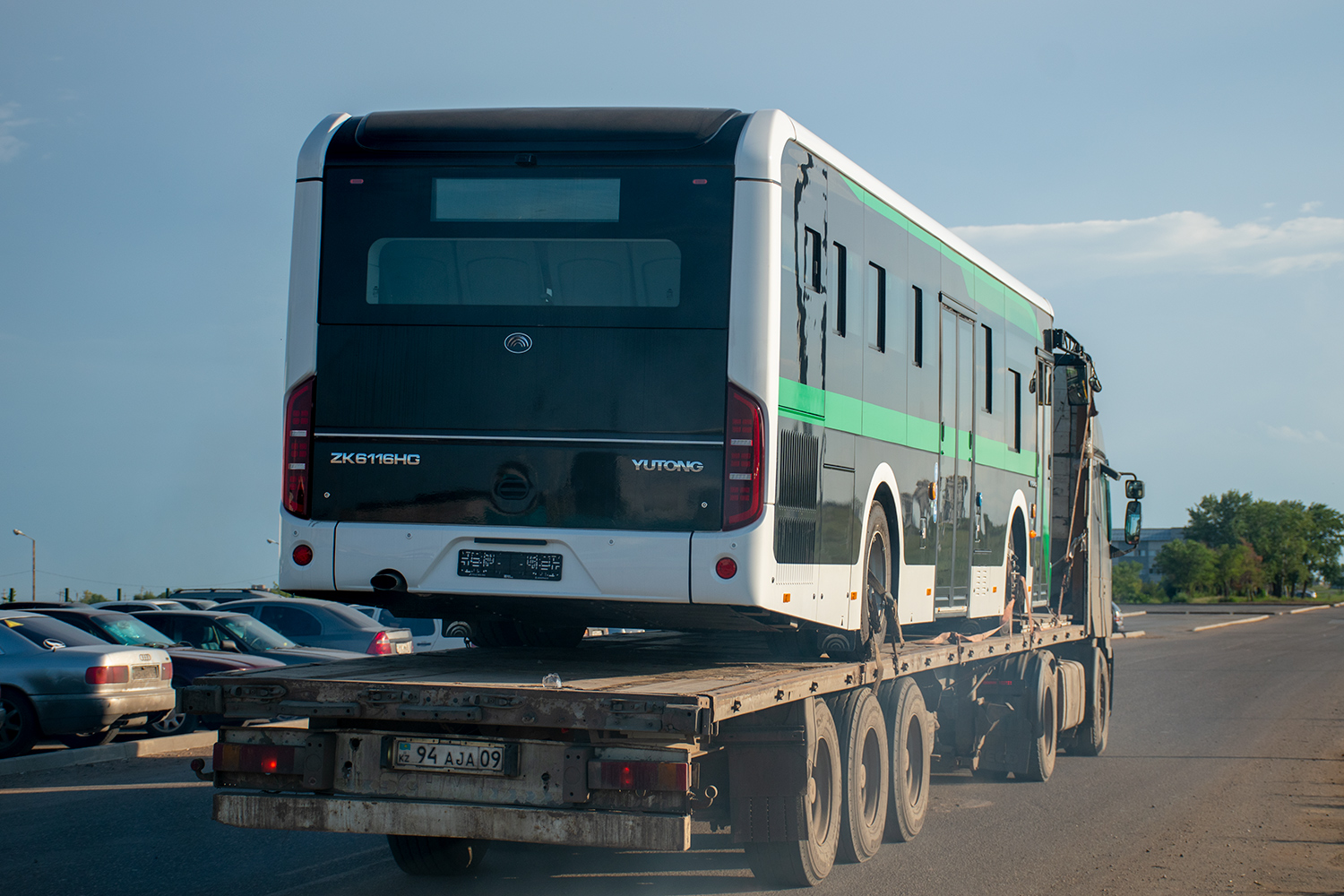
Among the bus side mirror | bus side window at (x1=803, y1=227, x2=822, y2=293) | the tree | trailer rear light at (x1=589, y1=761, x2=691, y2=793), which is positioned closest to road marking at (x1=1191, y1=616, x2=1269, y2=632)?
the bus side mirror

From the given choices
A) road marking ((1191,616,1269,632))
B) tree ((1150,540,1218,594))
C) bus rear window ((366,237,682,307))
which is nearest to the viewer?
bus rear window ((366,237,682,307))

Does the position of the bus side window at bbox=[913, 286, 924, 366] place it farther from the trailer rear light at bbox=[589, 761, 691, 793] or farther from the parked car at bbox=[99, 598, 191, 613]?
the parked car at bbox=[99, 598, 191, 613]

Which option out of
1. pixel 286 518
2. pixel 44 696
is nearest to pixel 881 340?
pixel 286 518

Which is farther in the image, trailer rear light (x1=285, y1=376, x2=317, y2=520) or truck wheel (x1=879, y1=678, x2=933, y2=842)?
truck wheel (x1=879, y1=678, x2=933, y2=842)

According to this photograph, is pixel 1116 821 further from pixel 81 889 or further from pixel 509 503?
pixel 81 889

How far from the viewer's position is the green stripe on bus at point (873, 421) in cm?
740

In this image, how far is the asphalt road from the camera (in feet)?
25.2

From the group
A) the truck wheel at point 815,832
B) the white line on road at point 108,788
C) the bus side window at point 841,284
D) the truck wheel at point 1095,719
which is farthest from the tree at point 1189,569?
the truck wheel at point 815,832

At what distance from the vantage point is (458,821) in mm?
6004

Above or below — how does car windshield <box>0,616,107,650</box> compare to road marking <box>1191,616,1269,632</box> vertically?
above

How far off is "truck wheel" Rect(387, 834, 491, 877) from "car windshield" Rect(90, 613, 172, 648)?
8260mm

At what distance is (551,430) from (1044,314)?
878 cm

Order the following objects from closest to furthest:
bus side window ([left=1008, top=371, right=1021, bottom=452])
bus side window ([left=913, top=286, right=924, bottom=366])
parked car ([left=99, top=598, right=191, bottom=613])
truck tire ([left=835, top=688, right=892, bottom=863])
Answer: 1. truck tire ([left=835, top=688, right=892, bottom=863])
2. bus side window ([left=913, top=286, right=924, bottom=366])
3. bus side window ([left=1008, top=371, right=1021, bottom=452])
4. parked car ([left=99, top=598, right=191, bottom=613])

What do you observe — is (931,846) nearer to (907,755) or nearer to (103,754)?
(907,755)
